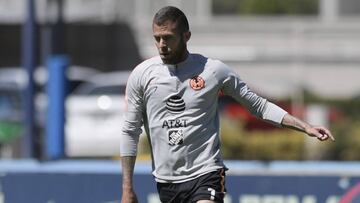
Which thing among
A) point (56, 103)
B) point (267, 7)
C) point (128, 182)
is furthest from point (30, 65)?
point (267, 7)

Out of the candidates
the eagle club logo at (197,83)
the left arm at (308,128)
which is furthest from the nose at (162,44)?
the left arm at (308,128)

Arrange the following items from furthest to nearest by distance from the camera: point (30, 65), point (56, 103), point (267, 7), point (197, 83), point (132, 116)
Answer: point (267, 7)
point (30, 65)
point (56, 103)
point (132, 116)
point (197, 83)

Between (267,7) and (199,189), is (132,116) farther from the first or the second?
(267,7)

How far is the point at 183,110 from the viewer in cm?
690

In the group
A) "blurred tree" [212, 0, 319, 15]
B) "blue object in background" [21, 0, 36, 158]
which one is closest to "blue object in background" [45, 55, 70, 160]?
"blue object in background" [21, 0, 36, 158]

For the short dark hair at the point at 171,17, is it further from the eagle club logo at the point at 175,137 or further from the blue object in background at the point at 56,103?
the blue object in background at the point at 56,103

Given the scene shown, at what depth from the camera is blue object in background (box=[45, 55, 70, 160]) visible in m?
11.1

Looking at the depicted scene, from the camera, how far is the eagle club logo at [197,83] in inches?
271

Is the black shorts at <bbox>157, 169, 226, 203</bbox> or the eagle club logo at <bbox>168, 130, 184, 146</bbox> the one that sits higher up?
the eagle club logo at <bbox>168, 130, 184, 146</bbox>

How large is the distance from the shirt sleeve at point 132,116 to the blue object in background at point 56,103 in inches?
159

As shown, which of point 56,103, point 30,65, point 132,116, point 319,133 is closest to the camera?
point 319,133

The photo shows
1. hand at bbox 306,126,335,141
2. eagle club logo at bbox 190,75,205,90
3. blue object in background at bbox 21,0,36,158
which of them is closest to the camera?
hand at bbox 306,126,335,141

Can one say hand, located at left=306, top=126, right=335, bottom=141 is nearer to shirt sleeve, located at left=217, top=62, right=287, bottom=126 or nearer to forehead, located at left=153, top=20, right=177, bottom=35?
shirt sleeve, located at left=217, top=62, right=287, bottom=126

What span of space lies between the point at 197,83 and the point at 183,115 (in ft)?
0.63
